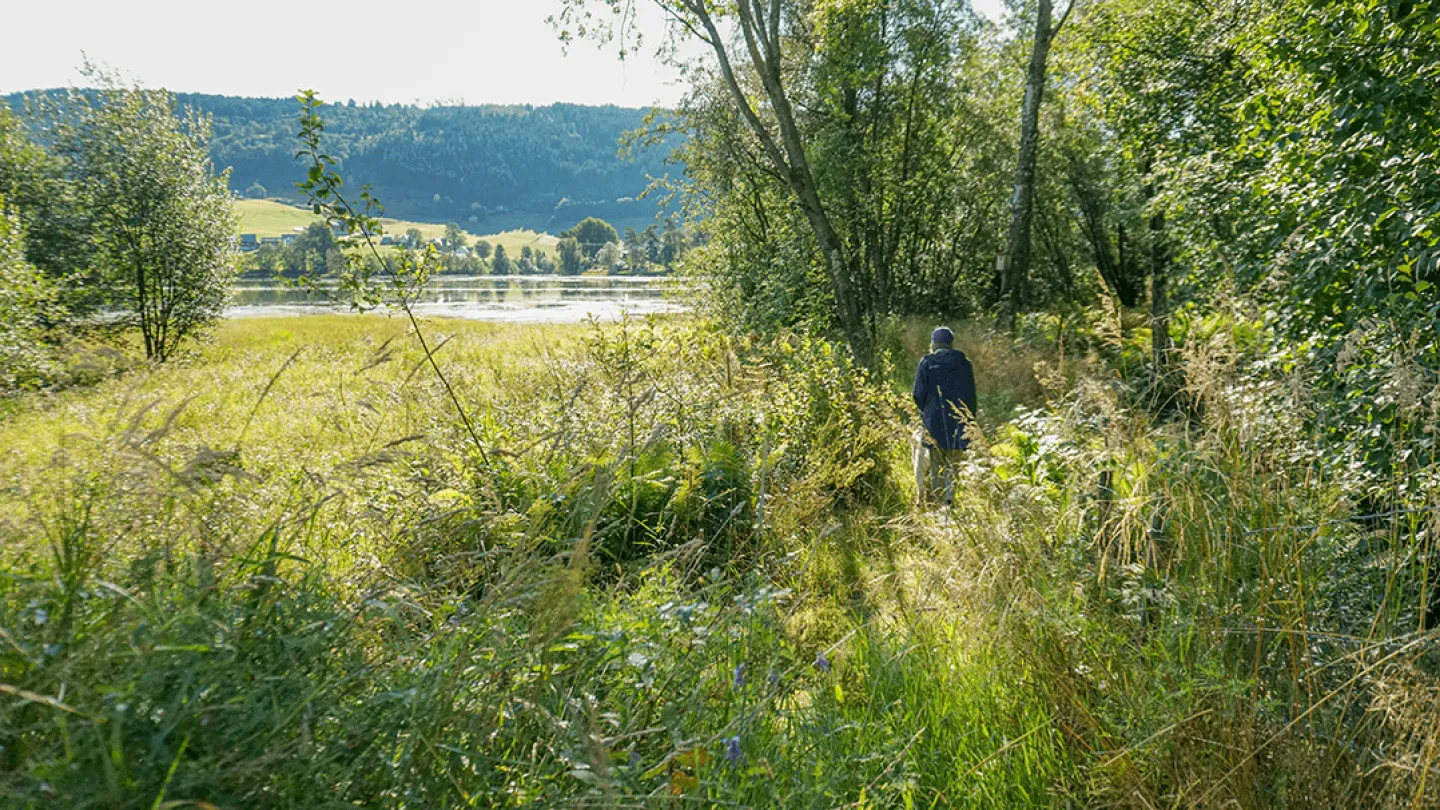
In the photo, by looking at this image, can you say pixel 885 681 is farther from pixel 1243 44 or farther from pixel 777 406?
pixel 1243 44

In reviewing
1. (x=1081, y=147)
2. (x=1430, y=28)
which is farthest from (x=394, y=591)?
(x=1081, y=147)

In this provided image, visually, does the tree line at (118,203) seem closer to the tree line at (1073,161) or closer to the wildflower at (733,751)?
the tree line at (1073,161)

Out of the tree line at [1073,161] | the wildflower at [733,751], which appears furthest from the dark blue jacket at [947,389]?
the wildflower at [733,751]

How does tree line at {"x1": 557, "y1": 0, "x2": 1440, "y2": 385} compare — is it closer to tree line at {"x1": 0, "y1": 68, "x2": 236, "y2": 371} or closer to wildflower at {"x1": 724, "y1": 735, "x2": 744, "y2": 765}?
wildflower at {"x1": 724, "y1": 735, "x2": 744, "y2": 765}

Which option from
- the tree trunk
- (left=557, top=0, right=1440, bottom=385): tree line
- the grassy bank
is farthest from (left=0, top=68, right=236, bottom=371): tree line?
the tree trunk

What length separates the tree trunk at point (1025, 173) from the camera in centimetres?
1170

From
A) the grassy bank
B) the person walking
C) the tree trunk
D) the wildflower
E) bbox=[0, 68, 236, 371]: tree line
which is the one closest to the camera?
the grassy bank

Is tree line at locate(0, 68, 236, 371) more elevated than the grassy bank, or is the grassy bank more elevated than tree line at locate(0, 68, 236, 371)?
tree line at locate(0, 68, 236, 371)

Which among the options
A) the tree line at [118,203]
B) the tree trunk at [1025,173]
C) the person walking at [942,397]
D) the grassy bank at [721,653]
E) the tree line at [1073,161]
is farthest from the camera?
the tree line at [118,203]

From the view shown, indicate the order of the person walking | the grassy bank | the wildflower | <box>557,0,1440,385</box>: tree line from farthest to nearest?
the person walking, <box>557,0,1440,385</box>: tree line, the wildflower, the grassy bank

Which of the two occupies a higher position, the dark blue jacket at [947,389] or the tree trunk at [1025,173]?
the tree trunk at [1025,173]

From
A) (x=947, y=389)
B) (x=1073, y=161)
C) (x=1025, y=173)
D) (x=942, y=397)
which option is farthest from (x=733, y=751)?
(x=1073, y=161)

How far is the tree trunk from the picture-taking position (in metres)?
11.7

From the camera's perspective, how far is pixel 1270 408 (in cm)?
302
